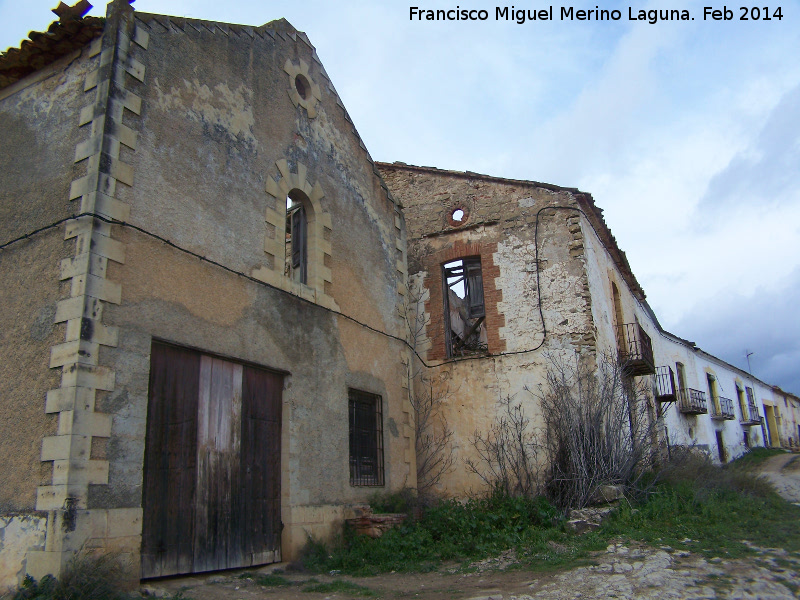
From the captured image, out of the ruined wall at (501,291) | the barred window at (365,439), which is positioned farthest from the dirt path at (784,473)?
the barred window at (365,439)

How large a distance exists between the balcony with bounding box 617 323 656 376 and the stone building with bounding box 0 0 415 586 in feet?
20.7

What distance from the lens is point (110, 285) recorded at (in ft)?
19.1

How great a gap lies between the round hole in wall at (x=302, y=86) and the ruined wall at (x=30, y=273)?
356 cm

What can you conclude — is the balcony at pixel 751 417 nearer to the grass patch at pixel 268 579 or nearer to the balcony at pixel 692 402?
the balcony at pixel 692 402

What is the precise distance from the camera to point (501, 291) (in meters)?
11.7

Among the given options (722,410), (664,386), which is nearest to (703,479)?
(664,386)

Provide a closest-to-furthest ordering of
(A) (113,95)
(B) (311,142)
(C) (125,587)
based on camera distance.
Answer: (C) (125,587), (A) (113,95), (B) (311,142)

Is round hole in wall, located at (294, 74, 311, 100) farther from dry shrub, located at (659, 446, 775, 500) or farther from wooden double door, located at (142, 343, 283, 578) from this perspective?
dry shrub, located at (659, 446, 775, 500)

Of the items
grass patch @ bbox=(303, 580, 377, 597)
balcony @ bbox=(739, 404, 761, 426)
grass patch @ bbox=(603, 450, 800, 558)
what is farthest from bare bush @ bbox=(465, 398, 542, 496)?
balcony @ bbox=(739, 404, 761, 426)

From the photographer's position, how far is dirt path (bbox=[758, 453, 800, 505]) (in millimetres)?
16008

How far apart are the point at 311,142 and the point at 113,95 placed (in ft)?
11.6

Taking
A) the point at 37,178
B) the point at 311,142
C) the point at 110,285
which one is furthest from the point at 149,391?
the point at 311,142

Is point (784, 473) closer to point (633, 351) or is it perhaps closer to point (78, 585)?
point (633, 351)

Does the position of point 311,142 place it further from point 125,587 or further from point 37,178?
point 125,587
